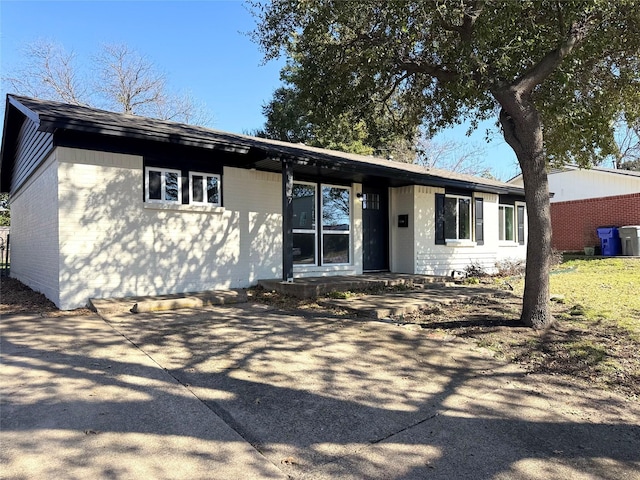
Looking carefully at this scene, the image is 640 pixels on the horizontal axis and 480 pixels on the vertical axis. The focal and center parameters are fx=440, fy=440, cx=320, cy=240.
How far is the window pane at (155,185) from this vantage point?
8375 millimetres

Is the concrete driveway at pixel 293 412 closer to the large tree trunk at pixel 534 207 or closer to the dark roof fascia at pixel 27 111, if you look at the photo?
the large tree trunk at pixel 534 207

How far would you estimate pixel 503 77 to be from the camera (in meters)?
6.62

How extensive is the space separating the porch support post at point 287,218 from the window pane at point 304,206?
1458mm

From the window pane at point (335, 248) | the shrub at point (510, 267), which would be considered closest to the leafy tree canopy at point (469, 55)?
the window pane at point (335, 248)

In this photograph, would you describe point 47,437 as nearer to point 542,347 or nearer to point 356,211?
point 542,347

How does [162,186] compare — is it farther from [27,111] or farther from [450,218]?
[450,218]

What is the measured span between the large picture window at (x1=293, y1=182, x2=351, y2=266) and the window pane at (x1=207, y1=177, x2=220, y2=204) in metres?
2.02

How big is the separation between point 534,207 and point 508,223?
10.3m

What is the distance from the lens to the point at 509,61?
21.1 ft

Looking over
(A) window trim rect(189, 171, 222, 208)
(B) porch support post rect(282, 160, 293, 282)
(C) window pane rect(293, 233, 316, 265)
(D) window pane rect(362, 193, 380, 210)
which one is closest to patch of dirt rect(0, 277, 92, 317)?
(A) window trim rect(189, 171, 222, 208)

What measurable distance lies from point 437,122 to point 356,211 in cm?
307

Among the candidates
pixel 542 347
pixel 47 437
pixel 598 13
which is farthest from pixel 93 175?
pixel 598 13

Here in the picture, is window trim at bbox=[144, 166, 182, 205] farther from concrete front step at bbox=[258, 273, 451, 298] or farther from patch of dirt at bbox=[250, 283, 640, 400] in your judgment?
patch of dirt at bbox=[250, 283, 640, 400]

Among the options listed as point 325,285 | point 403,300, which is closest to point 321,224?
point 325,285
